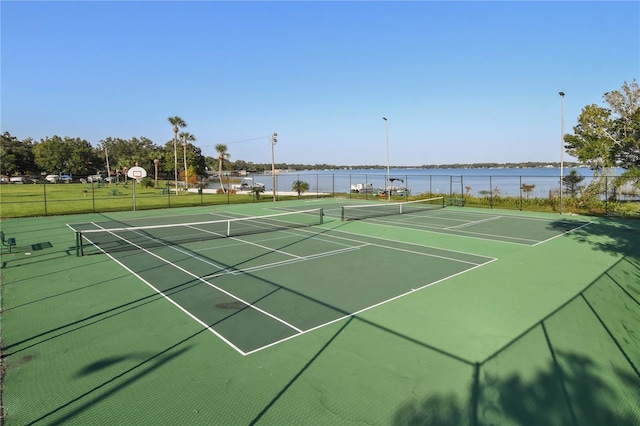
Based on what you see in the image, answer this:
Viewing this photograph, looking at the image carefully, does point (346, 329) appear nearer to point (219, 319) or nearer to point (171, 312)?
point (219, 319)

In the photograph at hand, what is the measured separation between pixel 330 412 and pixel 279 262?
818cm

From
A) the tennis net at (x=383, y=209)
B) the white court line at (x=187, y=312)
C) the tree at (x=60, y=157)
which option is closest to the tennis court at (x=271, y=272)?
the white court line at (x=187, y=312)

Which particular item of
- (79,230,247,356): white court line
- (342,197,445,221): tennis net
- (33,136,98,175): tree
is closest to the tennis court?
(79,230,247,356): white court line

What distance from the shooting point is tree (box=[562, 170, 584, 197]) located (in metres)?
32.7

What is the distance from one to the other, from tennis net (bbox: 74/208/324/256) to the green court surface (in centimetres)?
86

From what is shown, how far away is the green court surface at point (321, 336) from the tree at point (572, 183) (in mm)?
20943

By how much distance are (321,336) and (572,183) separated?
1384 inches

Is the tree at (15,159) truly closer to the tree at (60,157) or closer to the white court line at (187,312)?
the tree at (60,157)

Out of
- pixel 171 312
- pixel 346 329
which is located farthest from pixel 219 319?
pixel 346 329

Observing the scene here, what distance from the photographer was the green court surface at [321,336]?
16.2 ft

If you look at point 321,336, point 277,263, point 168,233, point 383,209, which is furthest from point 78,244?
point 383,209

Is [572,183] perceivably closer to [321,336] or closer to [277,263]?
[277,263]

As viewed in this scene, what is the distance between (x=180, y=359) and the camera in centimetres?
616

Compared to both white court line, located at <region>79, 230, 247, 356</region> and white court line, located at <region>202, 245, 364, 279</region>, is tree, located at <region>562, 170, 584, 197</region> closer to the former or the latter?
white court line, located at <region>202, 245, 364, 279</region>
